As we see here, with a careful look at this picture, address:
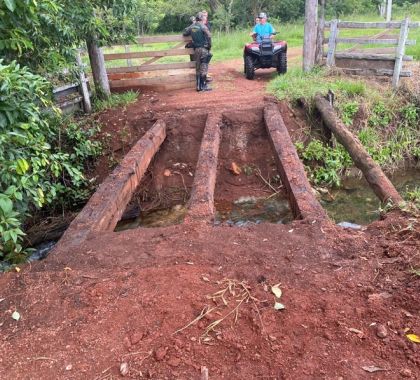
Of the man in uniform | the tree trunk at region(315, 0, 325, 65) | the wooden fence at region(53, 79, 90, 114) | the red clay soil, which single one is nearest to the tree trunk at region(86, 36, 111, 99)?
the wooden fence at region(53, 79, 90, 114)

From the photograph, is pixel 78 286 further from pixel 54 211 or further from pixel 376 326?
pixel 54 211

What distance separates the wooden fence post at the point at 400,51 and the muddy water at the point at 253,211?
3.90 m

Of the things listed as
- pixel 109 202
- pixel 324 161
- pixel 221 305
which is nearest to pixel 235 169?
pixel 324 161

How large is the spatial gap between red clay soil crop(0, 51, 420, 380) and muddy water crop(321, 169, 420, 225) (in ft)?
7.27

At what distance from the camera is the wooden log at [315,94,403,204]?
4.83m

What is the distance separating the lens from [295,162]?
5.48 metres

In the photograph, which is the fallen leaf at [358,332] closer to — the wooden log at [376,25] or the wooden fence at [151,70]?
the wooden log at [376,25]

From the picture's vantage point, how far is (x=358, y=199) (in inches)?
277

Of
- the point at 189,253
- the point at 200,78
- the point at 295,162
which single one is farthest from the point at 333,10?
the point at 189,253

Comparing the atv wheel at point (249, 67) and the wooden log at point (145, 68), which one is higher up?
the wooden log at point (145, 68)

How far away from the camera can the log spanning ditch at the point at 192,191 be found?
421cm

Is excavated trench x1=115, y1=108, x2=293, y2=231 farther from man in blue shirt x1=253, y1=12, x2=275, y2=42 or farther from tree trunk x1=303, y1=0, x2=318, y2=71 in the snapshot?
man in blue shirt x1=253, y1=12, x2=275, y2=42

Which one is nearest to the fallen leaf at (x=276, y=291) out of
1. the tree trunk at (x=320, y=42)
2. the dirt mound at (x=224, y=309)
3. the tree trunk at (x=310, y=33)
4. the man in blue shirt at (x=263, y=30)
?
the dirt mound at (x=224, y=309)

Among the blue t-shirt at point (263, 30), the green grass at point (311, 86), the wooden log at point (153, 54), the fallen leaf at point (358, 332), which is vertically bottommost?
the green grass at point (311, 86)
